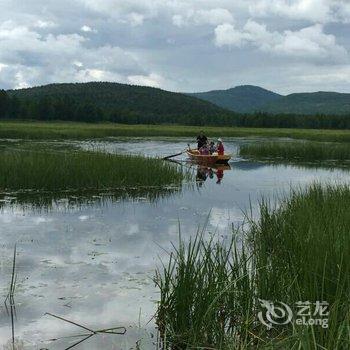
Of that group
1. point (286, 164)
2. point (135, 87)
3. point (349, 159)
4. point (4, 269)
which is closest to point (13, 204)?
point (4, 269)

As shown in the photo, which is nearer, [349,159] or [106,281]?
[106,281]

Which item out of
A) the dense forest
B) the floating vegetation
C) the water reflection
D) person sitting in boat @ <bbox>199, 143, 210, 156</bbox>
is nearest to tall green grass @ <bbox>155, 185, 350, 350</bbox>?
the floating vegetation

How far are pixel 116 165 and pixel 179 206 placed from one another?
15.6 feet

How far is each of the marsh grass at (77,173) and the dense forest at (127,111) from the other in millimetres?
83141

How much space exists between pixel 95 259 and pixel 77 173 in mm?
9554

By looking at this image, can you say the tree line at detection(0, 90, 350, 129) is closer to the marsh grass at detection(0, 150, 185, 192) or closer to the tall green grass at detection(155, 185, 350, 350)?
the marsh grass at detection(0, 150, 185, 192)

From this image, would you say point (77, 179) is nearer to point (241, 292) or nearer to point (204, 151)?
point (241, 292)

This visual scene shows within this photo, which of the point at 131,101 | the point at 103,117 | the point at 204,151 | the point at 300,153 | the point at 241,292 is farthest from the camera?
the point at 131,101

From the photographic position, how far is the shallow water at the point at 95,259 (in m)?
7.33

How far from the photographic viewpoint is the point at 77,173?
1983 centimetres

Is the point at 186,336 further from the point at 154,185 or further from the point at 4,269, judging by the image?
the point at 154,185

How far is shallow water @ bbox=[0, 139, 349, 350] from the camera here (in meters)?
7.33

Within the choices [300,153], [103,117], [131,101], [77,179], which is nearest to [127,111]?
[103,117]

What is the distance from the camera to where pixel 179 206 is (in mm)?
17469
